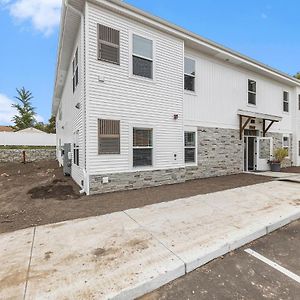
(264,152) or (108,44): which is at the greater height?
(108,44)

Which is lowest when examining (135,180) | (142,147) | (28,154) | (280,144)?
(135,180)

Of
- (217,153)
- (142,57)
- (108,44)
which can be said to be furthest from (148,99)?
(217,153)

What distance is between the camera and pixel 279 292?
8.59 feet

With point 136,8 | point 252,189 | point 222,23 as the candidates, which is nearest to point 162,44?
point 136,8

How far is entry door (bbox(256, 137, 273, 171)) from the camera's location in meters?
13.4

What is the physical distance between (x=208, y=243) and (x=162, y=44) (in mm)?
7801

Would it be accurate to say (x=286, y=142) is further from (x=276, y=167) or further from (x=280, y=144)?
(x=276, y=167)

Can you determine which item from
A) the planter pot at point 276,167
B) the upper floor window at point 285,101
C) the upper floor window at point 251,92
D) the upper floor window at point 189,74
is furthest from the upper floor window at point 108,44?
the upper floor window at point 285,101

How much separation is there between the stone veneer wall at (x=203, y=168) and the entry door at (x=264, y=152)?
175 centimetres

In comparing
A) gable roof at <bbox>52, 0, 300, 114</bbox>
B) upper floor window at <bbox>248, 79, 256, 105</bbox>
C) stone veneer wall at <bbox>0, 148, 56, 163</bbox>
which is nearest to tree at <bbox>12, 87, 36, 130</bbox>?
stone veneer wall at <bbox>0, 148, 56, 163</bbox>

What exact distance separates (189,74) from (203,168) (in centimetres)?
459

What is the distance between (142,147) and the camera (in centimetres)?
835

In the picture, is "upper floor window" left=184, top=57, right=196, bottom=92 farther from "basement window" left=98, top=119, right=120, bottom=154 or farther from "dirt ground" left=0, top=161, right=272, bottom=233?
"dirt ground" left=0, top=161, right=272, bottom=233

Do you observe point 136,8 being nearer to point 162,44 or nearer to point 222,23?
point 162,44
